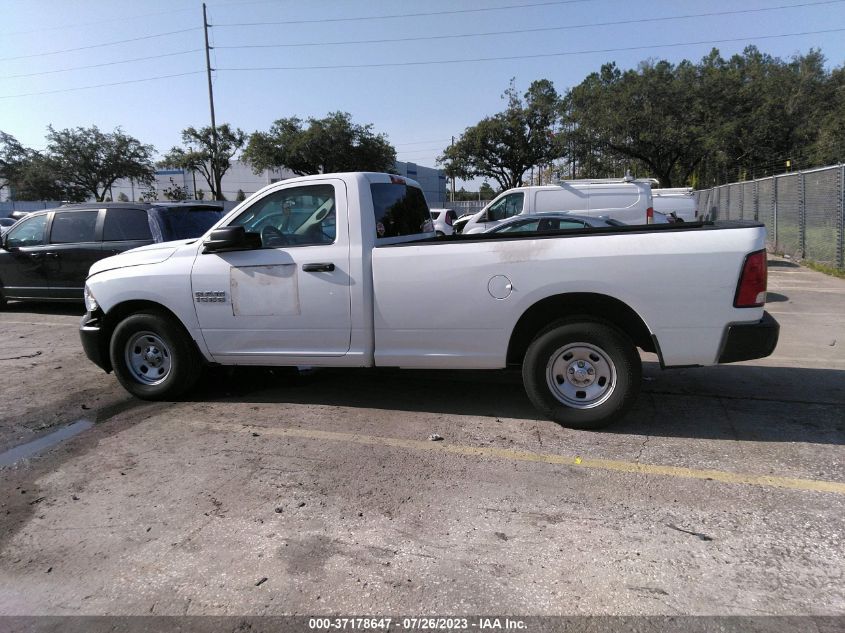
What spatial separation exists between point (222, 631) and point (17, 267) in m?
9.92

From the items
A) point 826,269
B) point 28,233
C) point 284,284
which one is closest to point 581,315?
point 284,284

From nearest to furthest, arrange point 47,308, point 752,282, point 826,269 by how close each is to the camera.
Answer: point 752,282 < point 47,308 < point 826,269

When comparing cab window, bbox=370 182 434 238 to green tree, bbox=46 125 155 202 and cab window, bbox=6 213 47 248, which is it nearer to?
cab window, bbox=6 213 47 248

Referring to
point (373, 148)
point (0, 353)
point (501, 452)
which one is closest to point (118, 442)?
point (501, 452)

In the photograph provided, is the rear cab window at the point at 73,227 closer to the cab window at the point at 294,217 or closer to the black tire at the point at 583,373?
the cab window at the point at 294,217

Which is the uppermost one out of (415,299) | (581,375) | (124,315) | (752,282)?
(752,282)

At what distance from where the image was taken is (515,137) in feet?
155

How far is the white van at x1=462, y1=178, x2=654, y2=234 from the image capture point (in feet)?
47.0

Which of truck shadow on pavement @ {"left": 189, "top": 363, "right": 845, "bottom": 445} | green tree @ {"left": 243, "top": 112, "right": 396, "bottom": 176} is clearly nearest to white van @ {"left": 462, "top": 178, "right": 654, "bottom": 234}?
truck shadow on pavement @ {"left": 189, "top": 363, "right": 845, "bottom": 445}

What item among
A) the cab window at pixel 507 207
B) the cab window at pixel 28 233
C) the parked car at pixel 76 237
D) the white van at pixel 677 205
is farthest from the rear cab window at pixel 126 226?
the white van at pixel 677 205

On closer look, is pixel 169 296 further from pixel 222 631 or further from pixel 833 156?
pixel 833 156

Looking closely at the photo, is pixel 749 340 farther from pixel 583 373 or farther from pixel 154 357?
pixel 154 357

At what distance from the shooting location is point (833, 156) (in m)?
30.2

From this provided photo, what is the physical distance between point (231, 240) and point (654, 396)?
400 centimetres
